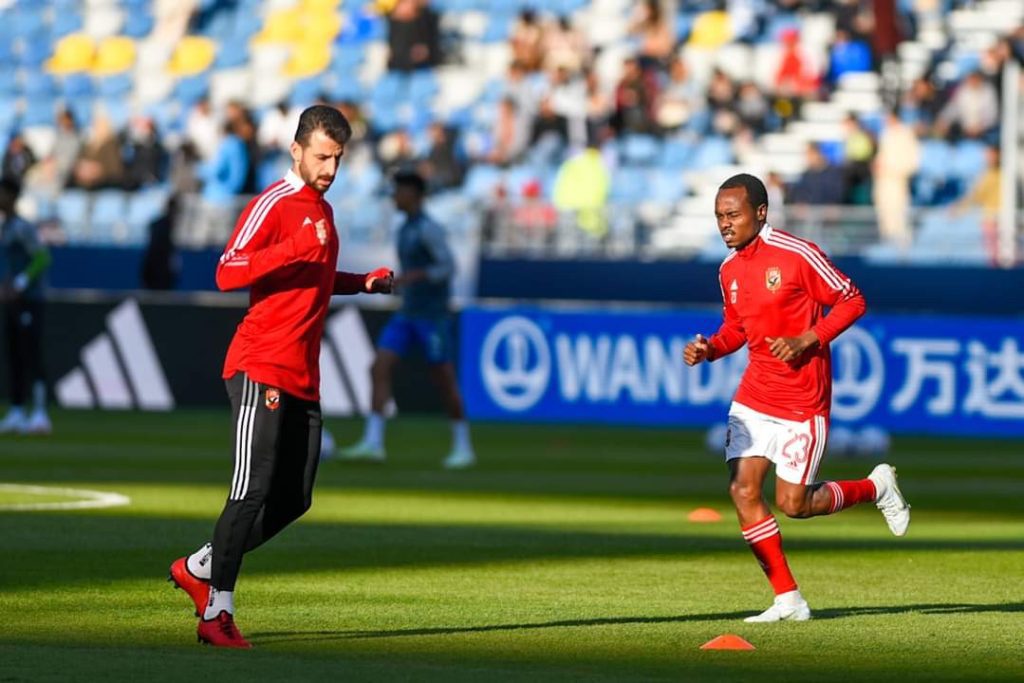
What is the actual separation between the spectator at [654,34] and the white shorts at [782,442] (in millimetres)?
22747

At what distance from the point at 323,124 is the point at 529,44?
25.7 metres

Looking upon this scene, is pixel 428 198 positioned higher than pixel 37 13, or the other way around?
pixel 37 13

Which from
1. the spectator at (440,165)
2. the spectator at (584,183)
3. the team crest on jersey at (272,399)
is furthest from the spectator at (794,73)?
the team crest on jersey at (272,399)

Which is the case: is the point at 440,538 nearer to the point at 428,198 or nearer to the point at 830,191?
the point at 830,191

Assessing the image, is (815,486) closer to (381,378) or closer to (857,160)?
(381,378)

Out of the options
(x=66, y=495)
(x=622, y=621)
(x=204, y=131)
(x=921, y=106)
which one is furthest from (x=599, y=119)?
(x=622, y=621)

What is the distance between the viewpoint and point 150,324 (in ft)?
92.2

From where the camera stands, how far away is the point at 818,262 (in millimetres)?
10562

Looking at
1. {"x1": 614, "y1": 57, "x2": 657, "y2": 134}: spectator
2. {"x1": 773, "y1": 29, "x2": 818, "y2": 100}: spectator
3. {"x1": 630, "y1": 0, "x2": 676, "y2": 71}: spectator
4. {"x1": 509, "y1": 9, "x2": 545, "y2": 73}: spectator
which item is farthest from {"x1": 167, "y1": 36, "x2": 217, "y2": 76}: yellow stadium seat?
{"x1": 773, "y1": 29, "x2": 818, "y2": 100}: spectator

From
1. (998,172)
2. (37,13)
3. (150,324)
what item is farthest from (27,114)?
(998,172)

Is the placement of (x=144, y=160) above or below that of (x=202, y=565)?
above

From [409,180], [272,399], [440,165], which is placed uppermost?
[440,165]

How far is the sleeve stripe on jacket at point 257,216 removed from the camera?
9.05m

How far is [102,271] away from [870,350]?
11507 millimetres
